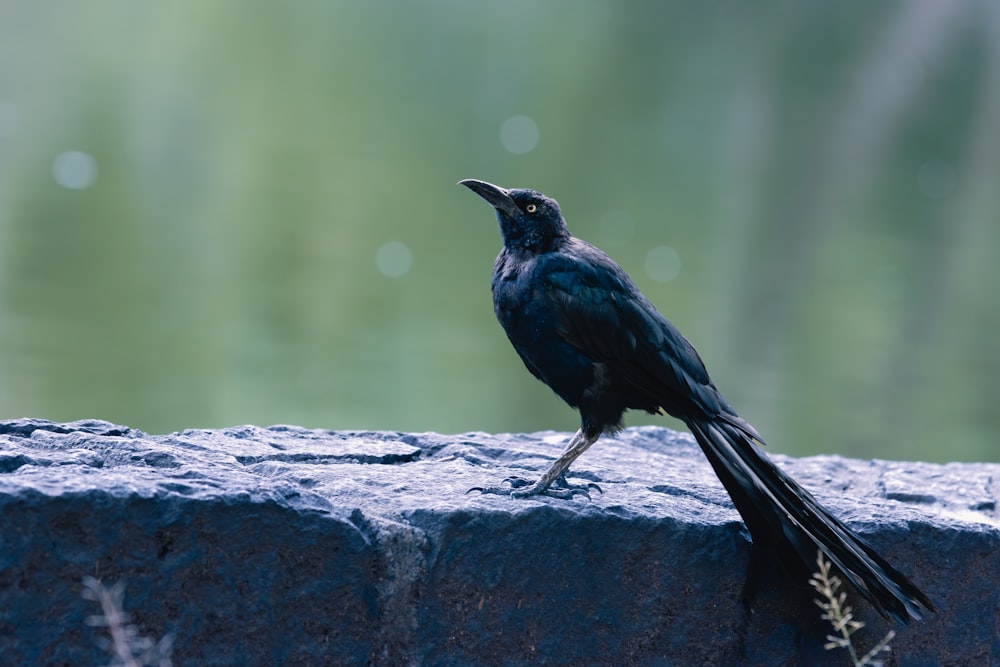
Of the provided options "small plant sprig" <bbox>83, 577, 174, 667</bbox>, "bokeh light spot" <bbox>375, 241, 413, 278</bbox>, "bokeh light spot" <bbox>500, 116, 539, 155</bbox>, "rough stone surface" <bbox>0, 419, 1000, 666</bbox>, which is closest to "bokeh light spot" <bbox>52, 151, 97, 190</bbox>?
"bokeh light spot" <bbox>375, 241, 413, 278</bbox>

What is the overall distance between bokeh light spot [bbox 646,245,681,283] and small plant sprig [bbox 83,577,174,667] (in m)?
8.83

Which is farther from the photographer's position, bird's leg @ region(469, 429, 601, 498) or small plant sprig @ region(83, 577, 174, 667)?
bird's leg @ region(469, 429, 601, 498)

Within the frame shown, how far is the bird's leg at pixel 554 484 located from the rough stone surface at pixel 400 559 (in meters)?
0.07

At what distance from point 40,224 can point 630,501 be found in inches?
358

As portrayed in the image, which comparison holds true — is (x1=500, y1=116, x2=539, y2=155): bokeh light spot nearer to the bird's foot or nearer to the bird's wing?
the bird's wing

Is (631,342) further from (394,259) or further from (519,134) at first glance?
(519,134)

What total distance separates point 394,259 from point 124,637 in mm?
9037

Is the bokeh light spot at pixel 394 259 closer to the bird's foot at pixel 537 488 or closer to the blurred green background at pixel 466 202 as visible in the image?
the blurred green background at pixel 466 202

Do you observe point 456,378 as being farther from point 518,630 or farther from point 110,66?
point 110,66

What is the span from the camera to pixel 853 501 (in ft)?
9.03

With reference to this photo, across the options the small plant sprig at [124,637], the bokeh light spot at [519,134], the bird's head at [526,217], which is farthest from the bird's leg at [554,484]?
the bokeh light spot at [519,134]

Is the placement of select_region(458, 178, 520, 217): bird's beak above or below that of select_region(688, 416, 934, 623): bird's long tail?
above

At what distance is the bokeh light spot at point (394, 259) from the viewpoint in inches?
414

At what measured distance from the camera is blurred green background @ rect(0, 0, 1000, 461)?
8656 millimetres
